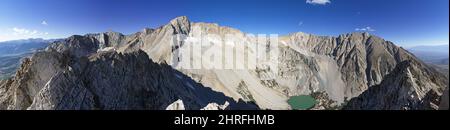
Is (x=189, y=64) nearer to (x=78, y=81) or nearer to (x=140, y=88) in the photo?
(x=140, y=88)

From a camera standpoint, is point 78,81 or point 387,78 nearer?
point 78,81

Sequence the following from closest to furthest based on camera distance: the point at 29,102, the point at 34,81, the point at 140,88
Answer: the point at 29,102, the point at 34,81, the point at 140,88

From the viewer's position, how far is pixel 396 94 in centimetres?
5309

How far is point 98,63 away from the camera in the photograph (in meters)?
66.6

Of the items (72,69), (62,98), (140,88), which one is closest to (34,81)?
(62,98)

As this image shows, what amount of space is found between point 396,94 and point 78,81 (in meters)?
39.7

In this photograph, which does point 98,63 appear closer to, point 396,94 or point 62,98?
point 62,98

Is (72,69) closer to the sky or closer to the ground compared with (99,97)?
closer to the sky

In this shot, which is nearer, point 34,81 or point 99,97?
point 34,81

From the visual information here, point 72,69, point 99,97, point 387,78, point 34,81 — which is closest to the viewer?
point 34,81
